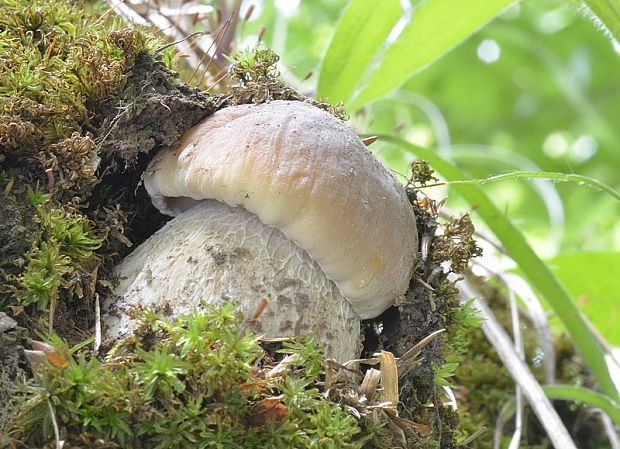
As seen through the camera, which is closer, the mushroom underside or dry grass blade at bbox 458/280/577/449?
the mushroom underside

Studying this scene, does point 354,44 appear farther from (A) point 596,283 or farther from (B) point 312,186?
(A) point 596,283

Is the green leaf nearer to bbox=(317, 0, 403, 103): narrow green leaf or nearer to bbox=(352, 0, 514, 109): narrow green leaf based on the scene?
bbox=(352, 0, 514, 109): narrow green leaf

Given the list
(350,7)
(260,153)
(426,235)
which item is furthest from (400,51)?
(260,153)

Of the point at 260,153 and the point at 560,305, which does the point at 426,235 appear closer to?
the point at 260,153

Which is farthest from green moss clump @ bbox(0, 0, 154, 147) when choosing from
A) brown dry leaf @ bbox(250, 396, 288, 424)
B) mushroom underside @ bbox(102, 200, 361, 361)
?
brown dry leaf @ bbox(250, 396, 288, 424)

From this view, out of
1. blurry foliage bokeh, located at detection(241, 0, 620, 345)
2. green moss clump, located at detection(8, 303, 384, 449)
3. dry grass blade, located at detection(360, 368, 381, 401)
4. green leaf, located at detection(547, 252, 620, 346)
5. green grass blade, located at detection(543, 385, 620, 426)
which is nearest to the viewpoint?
green moss clump, located at detection(8, 303, 384, 449)

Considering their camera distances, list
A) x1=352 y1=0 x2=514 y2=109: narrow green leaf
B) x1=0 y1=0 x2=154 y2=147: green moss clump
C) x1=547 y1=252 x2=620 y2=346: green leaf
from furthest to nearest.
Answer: x1=547 y1=252 x2=620 y2=346: green leaf → x1=352 y1=0 x2=514 y2=109: narrow green leaf → x1=0 y1=0 x2=154 y2=147: green moss clump

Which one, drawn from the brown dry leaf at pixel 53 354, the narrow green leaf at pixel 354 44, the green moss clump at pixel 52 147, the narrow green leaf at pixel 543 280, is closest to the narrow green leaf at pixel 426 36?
the narrow green leaf at pixel 354 44
